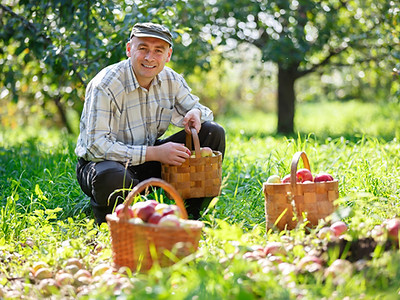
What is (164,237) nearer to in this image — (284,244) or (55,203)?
(284,244)

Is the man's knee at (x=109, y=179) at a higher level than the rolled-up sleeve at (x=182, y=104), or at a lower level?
lower

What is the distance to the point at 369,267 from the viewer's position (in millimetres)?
1972

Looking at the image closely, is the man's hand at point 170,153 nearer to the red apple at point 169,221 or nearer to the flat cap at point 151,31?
the flat cap at point 151,31

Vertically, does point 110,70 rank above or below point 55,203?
above

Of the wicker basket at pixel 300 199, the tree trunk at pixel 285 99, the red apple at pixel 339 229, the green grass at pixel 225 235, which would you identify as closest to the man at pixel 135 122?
the green grass at pixel 225 235

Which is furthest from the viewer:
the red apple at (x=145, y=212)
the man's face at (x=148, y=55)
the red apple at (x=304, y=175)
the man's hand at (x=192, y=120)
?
the man's hand at (x=192, y=120)

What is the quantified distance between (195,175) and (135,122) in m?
0.53

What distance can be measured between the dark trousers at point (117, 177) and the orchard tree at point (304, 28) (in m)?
3.37

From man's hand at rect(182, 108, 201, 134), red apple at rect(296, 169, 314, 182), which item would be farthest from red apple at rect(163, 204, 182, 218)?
man's hand at rect(182, 108, 201, 134)

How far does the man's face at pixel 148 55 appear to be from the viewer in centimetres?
314

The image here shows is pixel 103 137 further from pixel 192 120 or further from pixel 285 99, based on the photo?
pixel 285 99

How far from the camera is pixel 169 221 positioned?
2.19 m

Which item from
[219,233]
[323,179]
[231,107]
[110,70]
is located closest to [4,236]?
[110,70]

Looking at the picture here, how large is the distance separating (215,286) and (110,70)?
177cm
